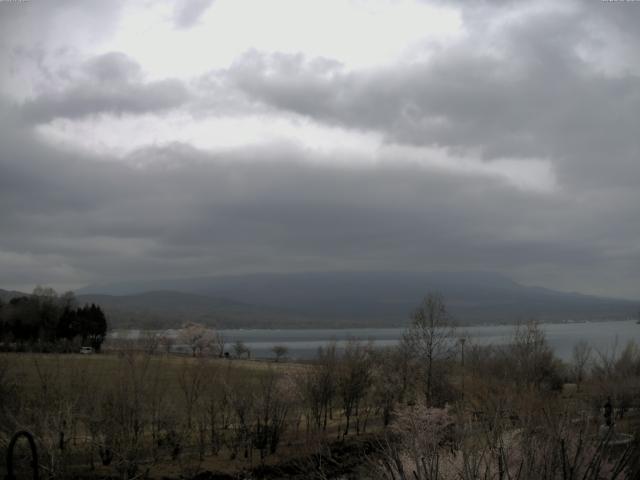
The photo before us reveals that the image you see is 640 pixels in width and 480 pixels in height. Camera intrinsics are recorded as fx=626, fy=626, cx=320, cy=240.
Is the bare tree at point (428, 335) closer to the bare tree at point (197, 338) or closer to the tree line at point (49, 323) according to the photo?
the tree line at point (49, 323)

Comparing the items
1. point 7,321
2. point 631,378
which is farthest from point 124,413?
point 7,321

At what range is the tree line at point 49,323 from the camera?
363ft

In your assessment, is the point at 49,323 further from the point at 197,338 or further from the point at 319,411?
the point at 319,411

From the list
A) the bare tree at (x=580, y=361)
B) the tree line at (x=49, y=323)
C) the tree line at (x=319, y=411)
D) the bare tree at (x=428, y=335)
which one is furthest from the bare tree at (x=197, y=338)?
the bare tree at (x=428, y=335)

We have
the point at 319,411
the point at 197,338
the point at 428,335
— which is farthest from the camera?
the point at 197,338

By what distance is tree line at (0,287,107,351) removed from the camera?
110625mm

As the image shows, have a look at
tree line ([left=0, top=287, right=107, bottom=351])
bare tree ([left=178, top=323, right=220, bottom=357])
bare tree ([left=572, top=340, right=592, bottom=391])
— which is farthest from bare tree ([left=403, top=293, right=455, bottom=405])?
bare tree ([left=178, top=323, right=220, bottom=357])

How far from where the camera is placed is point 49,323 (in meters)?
116

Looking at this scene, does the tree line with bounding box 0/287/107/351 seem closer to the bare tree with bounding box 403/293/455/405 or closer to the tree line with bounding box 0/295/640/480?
the tree line with bounding box 0/295/640/480

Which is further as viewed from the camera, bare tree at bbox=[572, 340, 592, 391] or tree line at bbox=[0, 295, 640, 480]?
bare tree at bbox=[572, 340, 592, 391]

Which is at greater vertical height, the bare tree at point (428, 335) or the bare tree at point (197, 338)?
the bare tree at point (428, 335)

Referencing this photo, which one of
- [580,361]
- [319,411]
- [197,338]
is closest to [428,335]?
[319,411]

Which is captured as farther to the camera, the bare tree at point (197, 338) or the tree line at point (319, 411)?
the bare tree at point (197, 338)

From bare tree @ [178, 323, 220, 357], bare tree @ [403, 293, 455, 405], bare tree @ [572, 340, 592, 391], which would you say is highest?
bare tree @ [403, 293, 455, 405]
